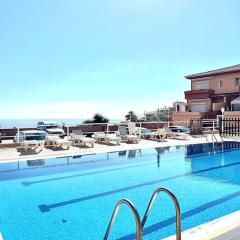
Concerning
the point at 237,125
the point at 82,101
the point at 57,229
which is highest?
the point at 82,101

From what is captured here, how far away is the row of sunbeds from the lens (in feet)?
48.7

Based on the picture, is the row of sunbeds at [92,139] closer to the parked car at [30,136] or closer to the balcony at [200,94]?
the parked car at [30,136]

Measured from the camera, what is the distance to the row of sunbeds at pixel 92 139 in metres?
14.8

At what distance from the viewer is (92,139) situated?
15820 mm

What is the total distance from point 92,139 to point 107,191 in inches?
283

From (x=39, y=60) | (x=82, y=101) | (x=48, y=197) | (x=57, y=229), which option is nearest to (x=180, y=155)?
(x=48, y=197)

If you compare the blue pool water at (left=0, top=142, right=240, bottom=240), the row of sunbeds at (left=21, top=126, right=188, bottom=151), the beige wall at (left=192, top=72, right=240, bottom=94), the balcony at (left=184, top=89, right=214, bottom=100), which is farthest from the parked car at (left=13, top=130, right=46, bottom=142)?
the beige wall at (left=192, top=72, right=240, bottom=94)

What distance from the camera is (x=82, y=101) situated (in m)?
58.9

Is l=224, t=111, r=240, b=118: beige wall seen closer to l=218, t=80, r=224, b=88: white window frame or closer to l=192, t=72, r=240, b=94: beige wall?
l=192, t=72, r=240, b=94: beige wall

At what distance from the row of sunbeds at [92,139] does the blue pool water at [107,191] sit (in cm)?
218

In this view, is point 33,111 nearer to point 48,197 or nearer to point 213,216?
point 48,197

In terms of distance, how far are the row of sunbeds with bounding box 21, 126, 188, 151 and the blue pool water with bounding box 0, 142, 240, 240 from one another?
218 cm

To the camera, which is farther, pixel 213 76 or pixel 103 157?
pixel 213 76

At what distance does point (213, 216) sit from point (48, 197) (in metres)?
4.33
